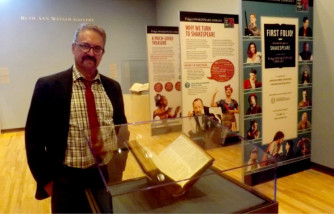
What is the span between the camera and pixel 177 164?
2.96 ft

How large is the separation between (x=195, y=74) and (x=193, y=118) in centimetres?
208

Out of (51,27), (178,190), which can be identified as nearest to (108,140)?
(178,190)

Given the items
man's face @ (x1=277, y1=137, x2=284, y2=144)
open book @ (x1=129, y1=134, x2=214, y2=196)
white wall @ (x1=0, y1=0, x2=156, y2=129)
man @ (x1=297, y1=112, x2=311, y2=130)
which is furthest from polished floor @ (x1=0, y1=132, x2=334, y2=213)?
white wall @ (x1=0, y1=0, x2=156, y2=129)

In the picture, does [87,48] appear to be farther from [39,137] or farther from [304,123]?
[304,123]

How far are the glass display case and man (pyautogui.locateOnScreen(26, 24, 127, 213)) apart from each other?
0.57 feet

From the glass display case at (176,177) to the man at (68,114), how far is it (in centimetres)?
17

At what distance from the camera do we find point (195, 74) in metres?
3.42

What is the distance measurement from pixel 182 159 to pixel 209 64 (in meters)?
2.72

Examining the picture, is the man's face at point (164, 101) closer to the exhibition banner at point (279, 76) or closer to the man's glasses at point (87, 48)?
the exhibition banner at point (279, 76)

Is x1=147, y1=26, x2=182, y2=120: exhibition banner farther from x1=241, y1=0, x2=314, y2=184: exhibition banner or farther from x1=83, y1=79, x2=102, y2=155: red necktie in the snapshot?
x1=83, y1=79, x2=102, y2=155: red necktie

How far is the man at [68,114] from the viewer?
4.13 feet

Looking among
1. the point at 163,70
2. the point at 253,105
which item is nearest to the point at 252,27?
the point at 253,105

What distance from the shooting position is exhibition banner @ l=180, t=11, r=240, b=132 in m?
3.29

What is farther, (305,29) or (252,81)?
(305,29)
